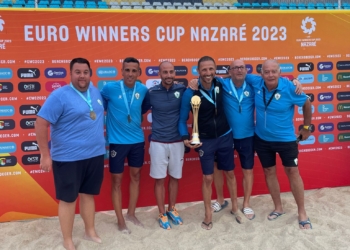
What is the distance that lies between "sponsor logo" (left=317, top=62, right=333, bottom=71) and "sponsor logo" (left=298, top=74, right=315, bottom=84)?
0.18 meters

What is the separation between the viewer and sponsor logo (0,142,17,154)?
153 inches

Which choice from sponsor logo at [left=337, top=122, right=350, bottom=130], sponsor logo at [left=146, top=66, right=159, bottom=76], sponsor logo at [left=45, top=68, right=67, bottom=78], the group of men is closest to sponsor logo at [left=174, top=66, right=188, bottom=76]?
sponsor logo at [left=146, top=66, right=159, bottom=76]

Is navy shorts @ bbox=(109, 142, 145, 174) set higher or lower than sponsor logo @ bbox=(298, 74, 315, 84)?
lower

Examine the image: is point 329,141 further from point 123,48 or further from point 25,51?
point 25,51

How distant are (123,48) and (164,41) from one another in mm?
539

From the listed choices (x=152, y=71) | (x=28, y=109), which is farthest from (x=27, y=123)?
(x=152, y=71)

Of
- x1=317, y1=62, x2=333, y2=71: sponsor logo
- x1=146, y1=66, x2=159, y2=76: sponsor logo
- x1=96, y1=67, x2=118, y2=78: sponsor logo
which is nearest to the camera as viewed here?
x1=96, y1=67, x2=118, y2=78: sponsor logo

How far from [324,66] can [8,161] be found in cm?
439

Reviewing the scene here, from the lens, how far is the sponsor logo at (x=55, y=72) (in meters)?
3.94

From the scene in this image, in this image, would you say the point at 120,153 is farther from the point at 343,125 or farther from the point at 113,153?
the point at 343,125

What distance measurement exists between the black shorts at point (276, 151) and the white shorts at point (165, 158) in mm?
902

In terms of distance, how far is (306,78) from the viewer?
459 centimetres

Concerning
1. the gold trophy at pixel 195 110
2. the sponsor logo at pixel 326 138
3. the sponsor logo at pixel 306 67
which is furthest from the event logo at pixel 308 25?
the gold trophy at pixel 195 110

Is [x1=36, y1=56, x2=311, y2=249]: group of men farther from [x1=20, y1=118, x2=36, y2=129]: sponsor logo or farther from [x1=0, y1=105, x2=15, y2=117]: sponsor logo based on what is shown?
[x1=0, y1=105, x2=15, y2=117]: sponsor logo
